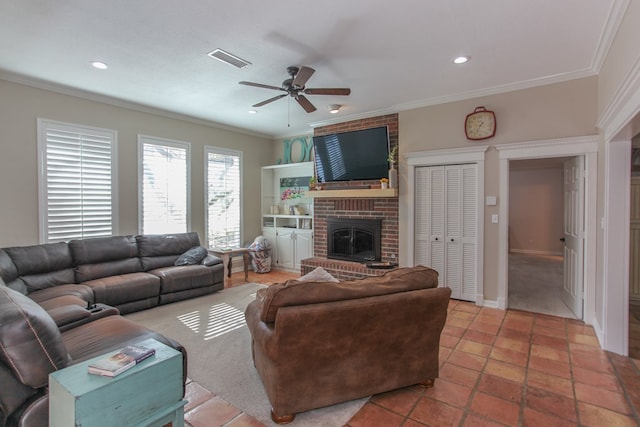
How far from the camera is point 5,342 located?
1.33 m

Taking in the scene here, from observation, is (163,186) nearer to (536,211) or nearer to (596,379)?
(596,379)

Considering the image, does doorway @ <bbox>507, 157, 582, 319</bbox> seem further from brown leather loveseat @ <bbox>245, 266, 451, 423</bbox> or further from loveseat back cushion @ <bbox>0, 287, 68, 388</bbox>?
loveseat back cushion @ <bbox>0, 287, 68, 388</bbox>

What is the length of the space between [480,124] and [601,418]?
Answer: 325 centimetres

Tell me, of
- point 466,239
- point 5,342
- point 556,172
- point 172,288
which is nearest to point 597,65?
point 466,239

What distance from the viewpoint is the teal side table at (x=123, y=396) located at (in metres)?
1.23

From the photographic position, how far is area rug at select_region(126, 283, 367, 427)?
2.09m

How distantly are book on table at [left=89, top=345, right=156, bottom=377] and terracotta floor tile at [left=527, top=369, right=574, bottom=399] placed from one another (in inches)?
105

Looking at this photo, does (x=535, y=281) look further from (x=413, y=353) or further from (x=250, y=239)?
(x=250, y=239)

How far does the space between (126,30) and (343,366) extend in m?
3.21

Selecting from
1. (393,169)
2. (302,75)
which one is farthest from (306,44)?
(393,169)

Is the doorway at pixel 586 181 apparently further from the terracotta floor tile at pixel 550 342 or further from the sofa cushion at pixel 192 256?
the sofa cushion at pixel 192 256

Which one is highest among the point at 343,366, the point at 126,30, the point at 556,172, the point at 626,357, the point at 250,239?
the point at 126,30

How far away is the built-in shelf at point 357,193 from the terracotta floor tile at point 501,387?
273 centimetres


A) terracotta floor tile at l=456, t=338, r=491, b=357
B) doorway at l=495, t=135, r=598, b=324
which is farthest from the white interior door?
terracotta floor tile at l=456, t=338, r=491, b=357
